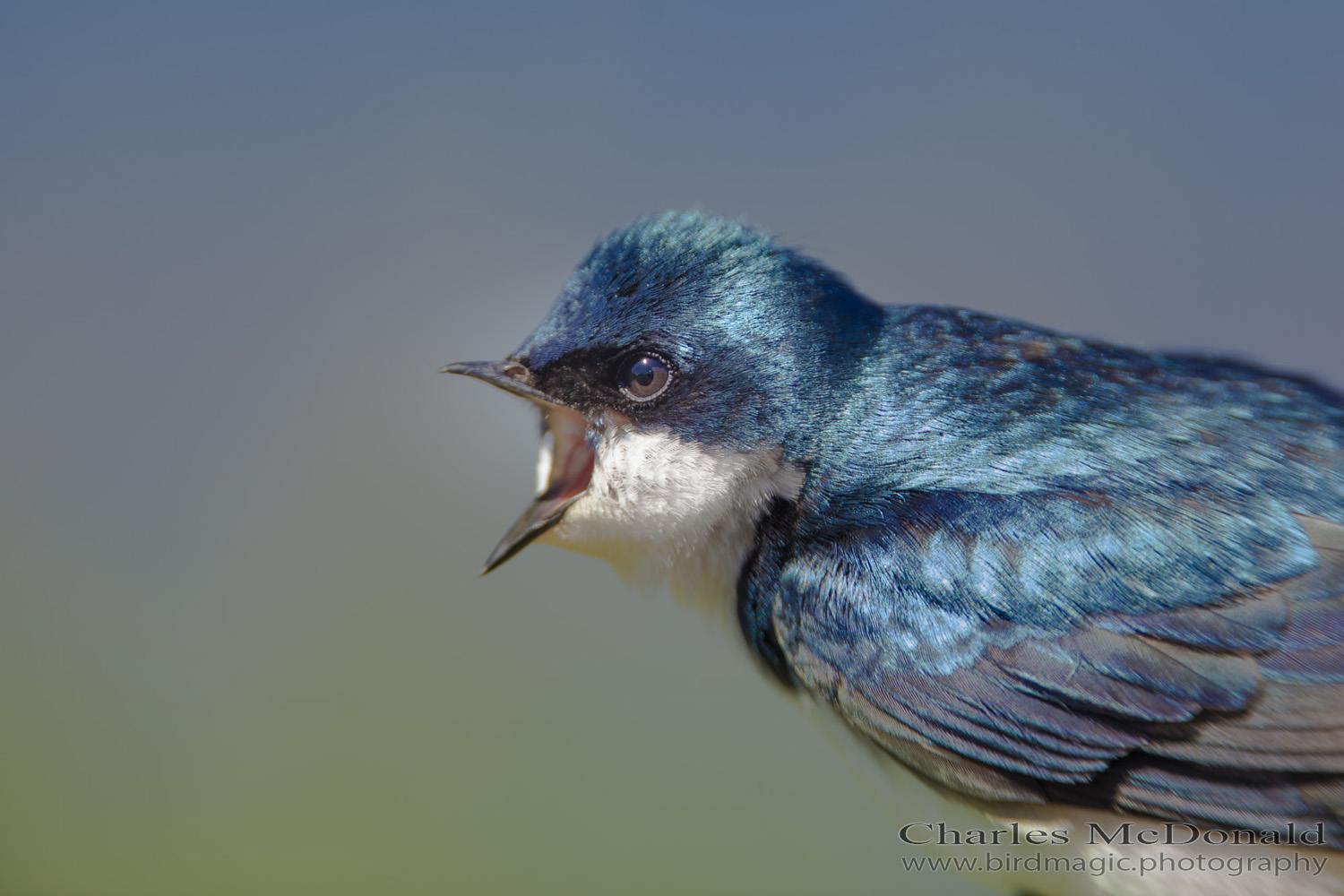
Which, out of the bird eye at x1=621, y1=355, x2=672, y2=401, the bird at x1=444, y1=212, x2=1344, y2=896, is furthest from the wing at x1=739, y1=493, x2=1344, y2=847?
the bird eye at x1=621, y1=355, x2=672, y2=401

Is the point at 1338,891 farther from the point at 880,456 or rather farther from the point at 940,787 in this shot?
the point at 880,456

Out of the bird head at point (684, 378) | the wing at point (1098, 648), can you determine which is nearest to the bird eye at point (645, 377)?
the bird head at point (684, 378)

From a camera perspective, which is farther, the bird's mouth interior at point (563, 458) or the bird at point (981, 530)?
the bird's mouth interior at point (563, 458)

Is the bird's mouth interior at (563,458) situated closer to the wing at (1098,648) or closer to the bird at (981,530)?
the bird at (981,530)

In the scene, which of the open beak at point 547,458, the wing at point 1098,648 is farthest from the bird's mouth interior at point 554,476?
the wing at point 1098,648

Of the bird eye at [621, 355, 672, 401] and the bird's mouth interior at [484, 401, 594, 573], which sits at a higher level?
the bird eye at [621, 355, 672, 401]

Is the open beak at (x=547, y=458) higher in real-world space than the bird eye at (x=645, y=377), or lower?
lower

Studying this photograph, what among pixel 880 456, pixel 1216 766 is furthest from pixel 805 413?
pixel 1216 766

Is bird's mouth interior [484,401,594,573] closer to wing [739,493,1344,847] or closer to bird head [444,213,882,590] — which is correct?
bird head [444,213,882,590]
